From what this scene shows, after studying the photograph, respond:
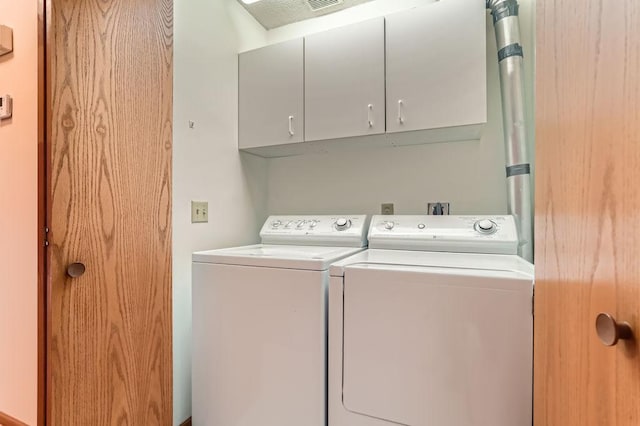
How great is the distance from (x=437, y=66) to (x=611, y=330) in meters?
1.51

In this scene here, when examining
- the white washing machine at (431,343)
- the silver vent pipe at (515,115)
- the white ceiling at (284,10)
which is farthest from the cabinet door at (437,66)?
the white washing machine at (431,343)

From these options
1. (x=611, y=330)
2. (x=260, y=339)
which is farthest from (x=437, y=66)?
(x=260, y=339)

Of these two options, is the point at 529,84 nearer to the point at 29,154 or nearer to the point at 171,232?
the point at 171,232

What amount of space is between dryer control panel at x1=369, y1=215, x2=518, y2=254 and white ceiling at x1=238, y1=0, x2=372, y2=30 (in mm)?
1529

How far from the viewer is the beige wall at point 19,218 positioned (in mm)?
1193

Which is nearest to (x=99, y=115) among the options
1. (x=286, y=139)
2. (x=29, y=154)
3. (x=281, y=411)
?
(x=29, y=154)

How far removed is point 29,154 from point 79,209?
308mm

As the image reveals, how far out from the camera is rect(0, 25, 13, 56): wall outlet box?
4.16 ft

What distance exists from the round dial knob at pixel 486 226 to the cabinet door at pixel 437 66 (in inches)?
20.1

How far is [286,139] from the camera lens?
6.55ft

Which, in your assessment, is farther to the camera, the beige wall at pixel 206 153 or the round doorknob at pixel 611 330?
the beige wall at pixel 206 153

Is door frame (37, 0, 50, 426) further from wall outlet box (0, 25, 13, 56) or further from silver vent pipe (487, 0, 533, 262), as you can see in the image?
silver vent pipe (487, 0, 533, 262)

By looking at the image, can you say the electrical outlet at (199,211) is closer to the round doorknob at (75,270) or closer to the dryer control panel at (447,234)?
the round doorknob at (75,270)

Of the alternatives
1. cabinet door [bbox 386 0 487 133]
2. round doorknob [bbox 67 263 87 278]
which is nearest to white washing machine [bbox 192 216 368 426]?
round doorknob [bbox 67 263 87 278]
